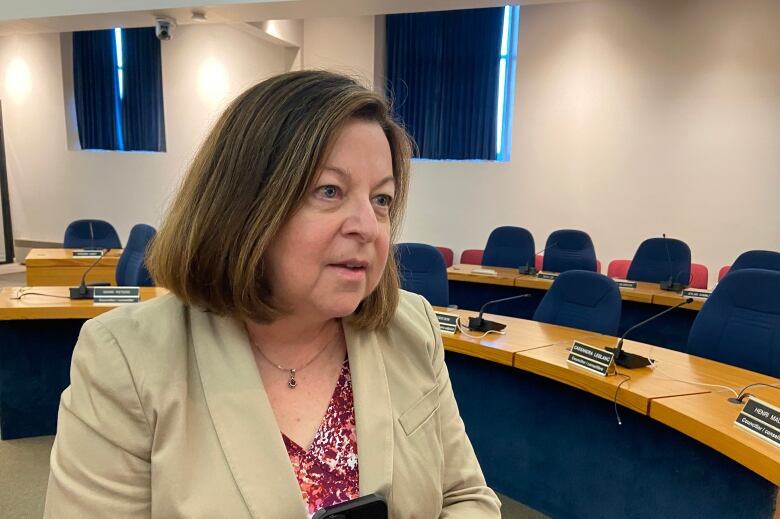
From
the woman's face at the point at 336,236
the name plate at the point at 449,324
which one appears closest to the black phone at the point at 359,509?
the woman's face at the point at 336,236

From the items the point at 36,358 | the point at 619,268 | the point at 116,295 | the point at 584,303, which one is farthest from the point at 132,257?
the point at 619,268

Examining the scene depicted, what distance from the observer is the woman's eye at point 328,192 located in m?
0.78

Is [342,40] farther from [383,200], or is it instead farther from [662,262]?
[383,200]

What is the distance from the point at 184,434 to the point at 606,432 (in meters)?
1.65

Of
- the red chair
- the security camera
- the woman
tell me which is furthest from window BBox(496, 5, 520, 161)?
the woman

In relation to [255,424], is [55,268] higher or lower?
lower

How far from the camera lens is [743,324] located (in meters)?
2.28

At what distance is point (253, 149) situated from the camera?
764mm

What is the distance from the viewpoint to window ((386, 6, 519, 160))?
597 centimetres

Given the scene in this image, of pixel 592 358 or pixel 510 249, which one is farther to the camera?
pixel 510 249

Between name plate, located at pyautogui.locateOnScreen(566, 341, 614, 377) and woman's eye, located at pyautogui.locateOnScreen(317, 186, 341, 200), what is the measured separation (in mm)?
1474

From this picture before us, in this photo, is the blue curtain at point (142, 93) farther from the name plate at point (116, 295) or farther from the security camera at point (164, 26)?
the name plate at point (116, 295)

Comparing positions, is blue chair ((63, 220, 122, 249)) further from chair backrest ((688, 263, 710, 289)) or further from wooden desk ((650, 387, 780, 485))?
chair backrest ((688, 263, 710, 289))

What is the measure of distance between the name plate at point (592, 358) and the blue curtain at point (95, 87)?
23.3 feet
